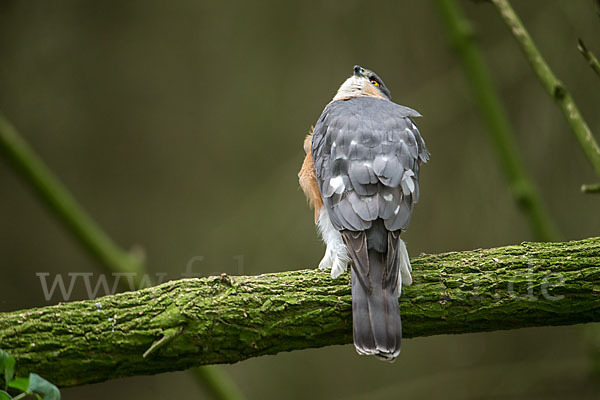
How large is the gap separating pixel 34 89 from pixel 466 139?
399cm

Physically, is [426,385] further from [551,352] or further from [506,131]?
[506,131]

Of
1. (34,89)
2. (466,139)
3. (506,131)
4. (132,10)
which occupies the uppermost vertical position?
(132,10)

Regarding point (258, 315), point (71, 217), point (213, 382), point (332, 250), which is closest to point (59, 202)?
point (71, 217)

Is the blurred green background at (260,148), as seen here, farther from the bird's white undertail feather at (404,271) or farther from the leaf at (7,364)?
the leaf at (7,364)

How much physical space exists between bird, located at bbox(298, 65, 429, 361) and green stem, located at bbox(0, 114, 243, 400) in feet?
4.46

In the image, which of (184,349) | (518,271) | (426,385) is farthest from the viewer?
(426,385)

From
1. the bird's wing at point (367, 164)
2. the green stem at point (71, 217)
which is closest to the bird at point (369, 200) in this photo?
the bird's wing at point (367, 164)

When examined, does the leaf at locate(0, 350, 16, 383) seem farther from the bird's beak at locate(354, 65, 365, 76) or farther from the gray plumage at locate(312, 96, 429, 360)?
the bird's beak at locate(354, 65, 365, 76)

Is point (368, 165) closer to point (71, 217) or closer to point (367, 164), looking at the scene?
point (367, 164)

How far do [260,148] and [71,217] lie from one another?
2696 millimetres

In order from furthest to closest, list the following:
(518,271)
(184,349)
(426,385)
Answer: (426,385) → (518,271) → (184,349)

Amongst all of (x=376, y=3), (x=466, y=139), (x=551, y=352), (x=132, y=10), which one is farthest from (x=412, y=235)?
(x=132, y=10)

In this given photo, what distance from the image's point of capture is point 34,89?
563 cm

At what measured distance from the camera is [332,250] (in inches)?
116
